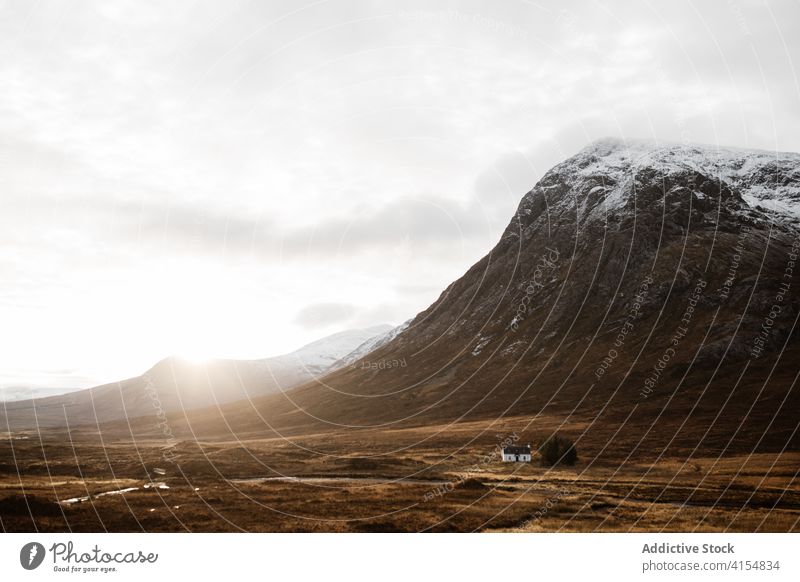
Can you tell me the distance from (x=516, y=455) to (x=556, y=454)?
8.23 m

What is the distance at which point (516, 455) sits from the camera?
92000 millimetres

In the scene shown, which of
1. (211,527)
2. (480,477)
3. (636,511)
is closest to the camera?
(211,527)

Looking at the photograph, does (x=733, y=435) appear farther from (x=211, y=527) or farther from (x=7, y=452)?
(x=7, y=452)

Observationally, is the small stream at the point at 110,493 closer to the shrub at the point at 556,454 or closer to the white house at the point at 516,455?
the white house at the point at 516,455

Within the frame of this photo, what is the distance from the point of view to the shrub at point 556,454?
8469 centimetres

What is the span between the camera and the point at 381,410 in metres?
188

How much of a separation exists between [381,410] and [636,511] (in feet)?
474

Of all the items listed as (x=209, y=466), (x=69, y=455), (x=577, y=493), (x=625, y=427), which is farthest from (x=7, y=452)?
(x=625, y=427)

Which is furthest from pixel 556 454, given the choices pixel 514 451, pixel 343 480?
pixel 343 480

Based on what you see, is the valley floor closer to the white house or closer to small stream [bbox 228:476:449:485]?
small stream [bbox 228:476:449:485]

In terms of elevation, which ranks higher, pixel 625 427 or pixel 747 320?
pixel 747 320
